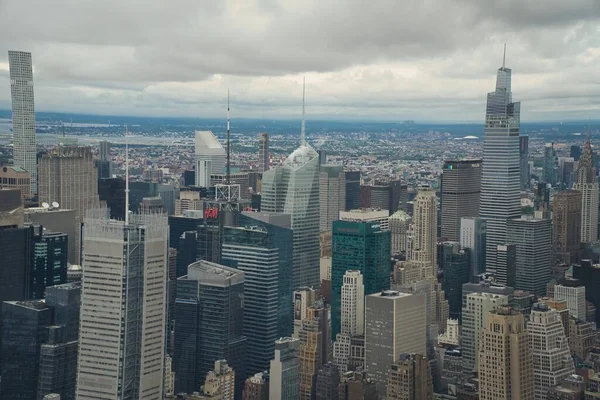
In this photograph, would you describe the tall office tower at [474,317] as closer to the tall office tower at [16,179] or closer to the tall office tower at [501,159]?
the tall office tower at [501,159]

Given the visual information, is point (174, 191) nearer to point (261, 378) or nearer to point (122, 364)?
point (261, 378)

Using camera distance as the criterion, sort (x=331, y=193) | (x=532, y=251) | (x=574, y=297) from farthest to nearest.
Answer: (x=331, y=193)
(x=532, y=251)
(x=574, y=297)

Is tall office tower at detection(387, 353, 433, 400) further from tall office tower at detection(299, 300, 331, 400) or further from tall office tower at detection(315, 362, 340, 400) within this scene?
tall office tower at detection(299, 300, 331, 400)

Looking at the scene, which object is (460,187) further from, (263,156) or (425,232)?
(263,156)

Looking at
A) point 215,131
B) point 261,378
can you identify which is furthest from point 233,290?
point 215,131

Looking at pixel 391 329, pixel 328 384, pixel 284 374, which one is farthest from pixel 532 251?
pixel 284 374

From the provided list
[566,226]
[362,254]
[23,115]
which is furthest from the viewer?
[566,226]
